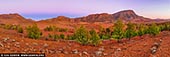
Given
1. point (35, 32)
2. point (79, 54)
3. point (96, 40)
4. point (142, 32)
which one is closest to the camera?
point (79, 54)

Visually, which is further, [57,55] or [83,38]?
[83,38]

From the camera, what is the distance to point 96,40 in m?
57.3

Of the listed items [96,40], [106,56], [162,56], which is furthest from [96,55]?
[96,40]

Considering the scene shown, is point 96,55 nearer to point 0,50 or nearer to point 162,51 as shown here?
point 162,51

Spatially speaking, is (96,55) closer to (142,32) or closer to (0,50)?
(0,50)

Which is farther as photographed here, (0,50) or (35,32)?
(35,32)

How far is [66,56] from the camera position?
3550cm

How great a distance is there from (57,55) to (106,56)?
717 cm

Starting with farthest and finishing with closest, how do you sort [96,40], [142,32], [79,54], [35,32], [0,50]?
[142,32] → [35,32] → [96,40] → [79,54] → [0,50]

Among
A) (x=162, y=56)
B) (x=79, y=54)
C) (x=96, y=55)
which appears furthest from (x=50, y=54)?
(x=162, y=56)

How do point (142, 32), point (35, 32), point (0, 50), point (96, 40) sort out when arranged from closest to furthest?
point (0, 50)
point (96, 40)
point (35, 32)
point (142, 32)

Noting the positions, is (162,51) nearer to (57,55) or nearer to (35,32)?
(57,55)

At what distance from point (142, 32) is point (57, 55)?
61753 millimetres

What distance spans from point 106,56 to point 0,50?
1443 cm
